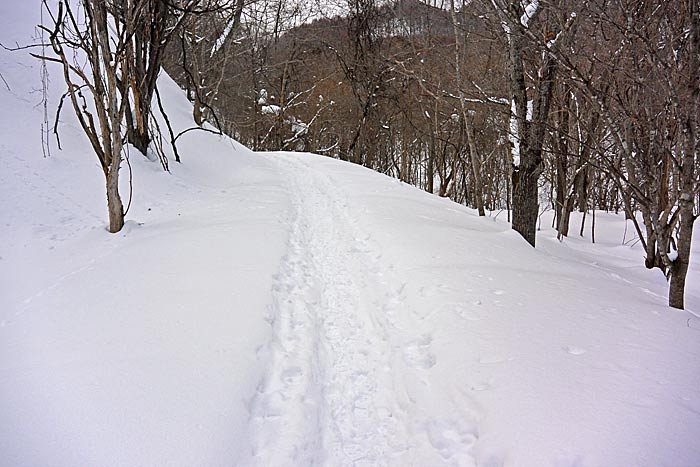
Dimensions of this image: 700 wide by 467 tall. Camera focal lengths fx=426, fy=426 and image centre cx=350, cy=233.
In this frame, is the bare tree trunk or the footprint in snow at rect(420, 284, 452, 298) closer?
the footprint in snow at rect(420, 284, 452, 298)

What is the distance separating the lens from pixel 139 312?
3.57 meters

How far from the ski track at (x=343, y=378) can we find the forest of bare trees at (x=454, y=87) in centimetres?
257

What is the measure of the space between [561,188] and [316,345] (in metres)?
10.8

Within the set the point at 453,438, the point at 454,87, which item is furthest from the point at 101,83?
the point at 454,87

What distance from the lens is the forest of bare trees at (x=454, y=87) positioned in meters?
4.26

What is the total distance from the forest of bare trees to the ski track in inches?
101

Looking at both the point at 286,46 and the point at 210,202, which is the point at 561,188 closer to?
the point at 210,202

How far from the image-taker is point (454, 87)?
13406 millimetres

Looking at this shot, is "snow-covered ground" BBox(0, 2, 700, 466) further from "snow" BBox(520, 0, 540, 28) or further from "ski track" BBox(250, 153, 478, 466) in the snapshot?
"snow" BBox(520, 0, 540, 28)

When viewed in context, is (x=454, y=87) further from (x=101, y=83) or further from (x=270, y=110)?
(x=270, y=110)

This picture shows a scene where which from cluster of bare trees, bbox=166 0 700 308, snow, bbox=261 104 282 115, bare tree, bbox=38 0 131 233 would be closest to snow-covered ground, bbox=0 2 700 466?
bare tree, bbox=38 0 131 233

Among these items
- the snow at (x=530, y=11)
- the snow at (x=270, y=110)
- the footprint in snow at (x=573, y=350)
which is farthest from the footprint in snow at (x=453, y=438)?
the snow at (x=270, y=110)

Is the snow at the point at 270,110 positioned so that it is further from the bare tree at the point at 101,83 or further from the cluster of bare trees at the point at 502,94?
the bare tree at the point at 101,83

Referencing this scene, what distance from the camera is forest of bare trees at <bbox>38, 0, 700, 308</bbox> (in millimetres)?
4262
